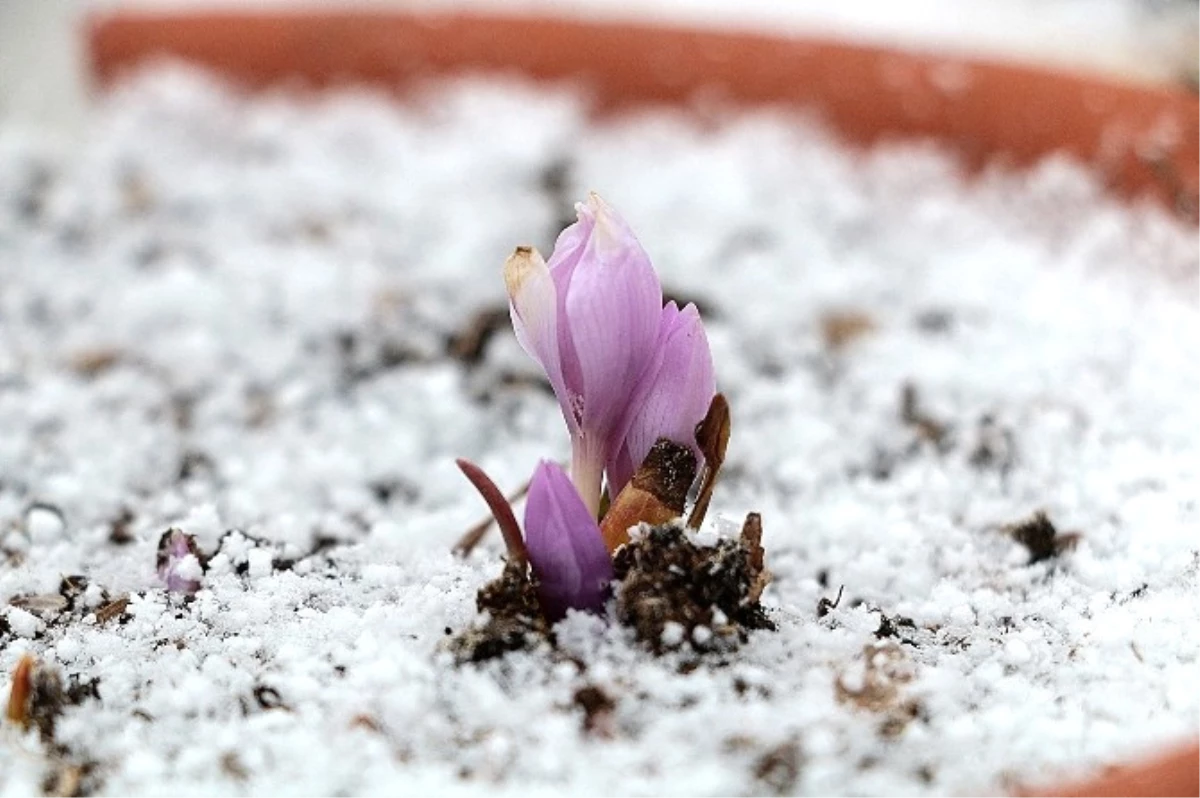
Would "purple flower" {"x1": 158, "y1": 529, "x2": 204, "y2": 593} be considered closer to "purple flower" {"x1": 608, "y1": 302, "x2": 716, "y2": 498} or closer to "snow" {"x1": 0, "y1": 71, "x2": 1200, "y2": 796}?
"snow" {"x1": 0, "y1": 71, "x2": 1200, "y2": 796}

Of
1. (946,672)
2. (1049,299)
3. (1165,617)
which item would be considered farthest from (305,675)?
(1049,299)

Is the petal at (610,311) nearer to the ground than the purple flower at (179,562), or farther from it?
farther from it

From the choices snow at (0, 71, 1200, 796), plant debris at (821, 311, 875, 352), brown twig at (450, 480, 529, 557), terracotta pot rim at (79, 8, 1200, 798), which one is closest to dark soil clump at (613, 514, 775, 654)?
snow at (0, 71, 1200, 796)

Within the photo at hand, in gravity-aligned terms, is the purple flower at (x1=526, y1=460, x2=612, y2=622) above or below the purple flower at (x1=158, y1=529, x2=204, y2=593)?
below

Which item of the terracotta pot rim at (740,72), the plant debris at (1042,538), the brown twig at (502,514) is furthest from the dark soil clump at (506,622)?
the terracotta pot rim at (740,72)

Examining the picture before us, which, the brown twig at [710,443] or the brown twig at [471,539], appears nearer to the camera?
the brown twig at [710,443]

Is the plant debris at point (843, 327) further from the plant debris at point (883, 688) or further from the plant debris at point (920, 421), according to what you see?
the plant debris at point (883, 688)

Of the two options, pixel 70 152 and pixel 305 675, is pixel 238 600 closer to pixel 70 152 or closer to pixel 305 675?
pixel 305 675
